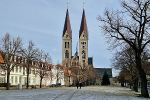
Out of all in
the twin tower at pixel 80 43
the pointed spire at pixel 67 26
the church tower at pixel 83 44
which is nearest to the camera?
the pointed spire at pixel 67 26

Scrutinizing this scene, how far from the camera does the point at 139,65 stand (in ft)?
83.1

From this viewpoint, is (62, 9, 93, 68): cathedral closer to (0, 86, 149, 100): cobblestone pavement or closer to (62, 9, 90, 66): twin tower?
(62, 9, 90, 66): twin tower

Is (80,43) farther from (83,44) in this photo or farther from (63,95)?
(63,95)

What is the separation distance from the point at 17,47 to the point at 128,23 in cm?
2411

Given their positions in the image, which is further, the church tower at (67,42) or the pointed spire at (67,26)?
the church tower at (67,42)

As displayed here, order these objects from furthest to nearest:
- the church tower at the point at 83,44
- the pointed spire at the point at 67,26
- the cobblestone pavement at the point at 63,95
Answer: the church tower at the point at 83,44 → the pointed spire at the point at 67,26 → the cobblestone pavement at the point at 63,95

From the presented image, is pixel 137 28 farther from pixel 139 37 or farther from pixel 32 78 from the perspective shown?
pixel 32 78

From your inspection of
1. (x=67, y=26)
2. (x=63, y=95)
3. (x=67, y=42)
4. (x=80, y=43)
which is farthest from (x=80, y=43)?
(x=63, y=95)

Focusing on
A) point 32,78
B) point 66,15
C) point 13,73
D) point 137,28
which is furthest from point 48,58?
point 66,15

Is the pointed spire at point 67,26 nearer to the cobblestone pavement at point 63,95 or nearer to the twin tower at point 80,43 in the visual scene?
the twin tower at point 80,43

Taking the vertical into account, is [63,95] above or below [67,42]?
below

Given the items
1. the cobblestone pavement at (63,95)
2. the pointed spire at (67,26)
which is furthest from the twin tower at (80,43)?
the cobblestone pavement at (63,95)

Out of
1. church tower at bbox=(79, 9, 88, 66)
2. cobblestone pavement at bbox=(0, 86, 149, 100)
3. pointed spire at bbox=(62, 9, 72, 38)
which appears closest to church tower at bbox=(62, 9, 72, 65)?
pointed spire at bbox=(62, 9, 72, 38)

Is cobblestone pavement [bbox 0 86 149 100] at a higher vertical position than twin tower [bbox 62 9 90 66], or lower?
lower
